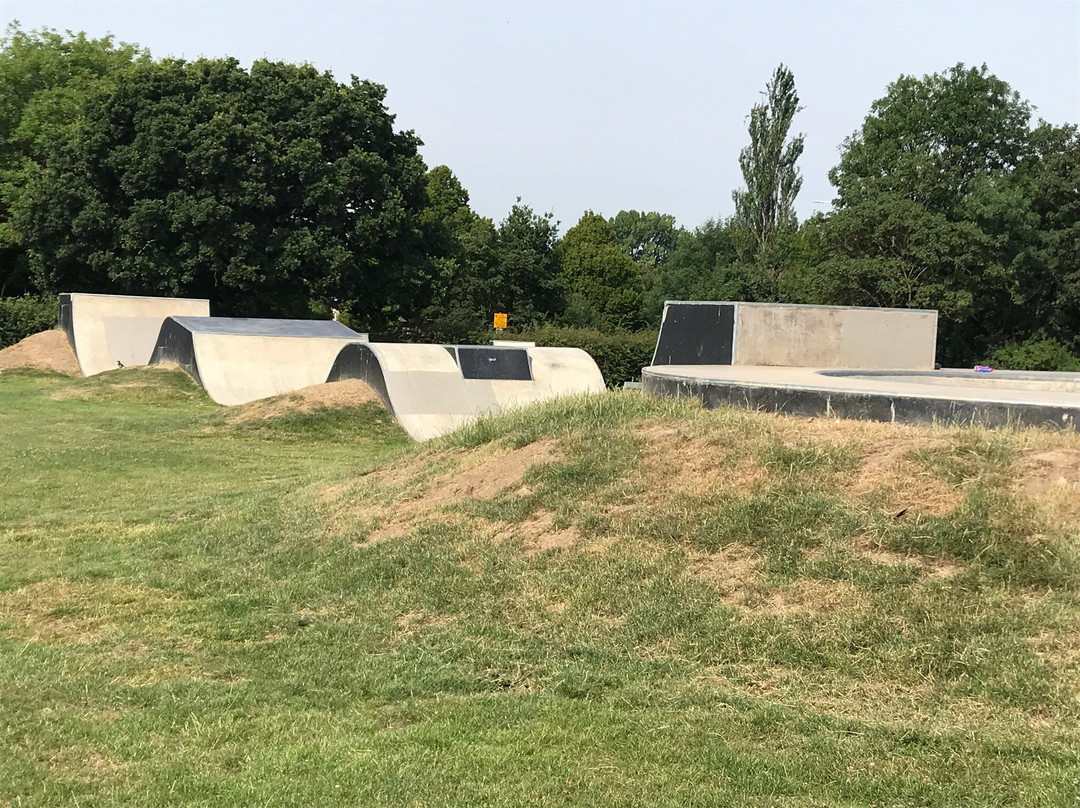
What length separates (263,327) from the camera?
22.0 m

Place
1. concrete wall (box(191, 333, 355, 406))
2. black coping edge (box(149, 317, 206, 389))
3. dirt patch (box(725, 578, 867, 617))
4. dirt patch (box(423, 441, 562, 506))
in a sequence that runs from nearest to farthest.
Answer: dirt patch (box(725, 578, 867, 617)), dirt patch (box(423, 441, 562, 506)), concrete wall (box(191, 333, 355, 406)), black coping edge (box(149, 317, 206, 389))

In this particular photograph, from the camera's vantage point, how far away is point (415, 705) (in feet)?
13.1

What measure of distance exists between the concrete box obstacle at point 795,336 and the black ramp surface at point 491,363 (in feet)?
8.04

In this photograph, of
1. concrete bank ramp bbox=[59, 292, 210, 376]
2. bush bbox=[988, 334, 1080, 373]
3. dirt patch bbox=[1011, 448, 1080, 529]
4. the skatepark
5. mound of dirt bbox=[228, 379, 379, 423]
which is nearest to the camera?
dirt patch bbox=[1011, 448, 1080, 529]

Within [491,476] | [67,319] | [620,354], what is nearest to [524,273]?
[620,354]

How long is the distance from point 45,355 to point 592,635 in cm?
2387

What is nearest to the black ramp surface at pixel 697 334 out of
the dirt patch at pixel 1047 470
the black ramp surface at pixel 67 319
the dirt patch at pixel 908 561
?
the dirt patch at pixel 1047 470

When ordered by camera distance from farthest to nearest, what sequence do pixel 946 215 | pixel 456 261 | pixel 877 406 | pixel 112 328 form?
pixel 456 261 < pixel 946 215 < pixel 112 328 < pixel 877 406

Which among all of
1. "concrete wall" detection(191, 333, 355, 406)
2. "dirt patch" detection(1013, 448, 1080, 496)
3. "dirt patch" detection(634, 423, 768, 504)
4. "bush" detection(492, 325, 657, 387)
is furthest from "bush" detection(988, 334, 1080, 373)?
"dirt patch" detection(1013, 448, 1080, 496)

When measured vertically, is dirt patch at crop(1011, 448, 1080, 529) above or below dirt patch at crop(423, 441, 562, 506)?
above

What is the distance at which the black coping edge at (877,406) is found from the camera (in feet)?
19.9

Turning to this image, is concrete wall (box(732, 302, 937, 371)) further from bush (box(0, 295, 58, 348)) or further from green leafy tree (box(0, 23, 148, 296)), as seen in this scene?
green leafy tree (box(0, 23, 148, 296))

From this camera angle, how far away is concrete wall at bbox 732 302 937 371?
15828 mm

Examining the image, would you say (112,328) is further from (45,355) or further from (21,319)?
(21,319)
